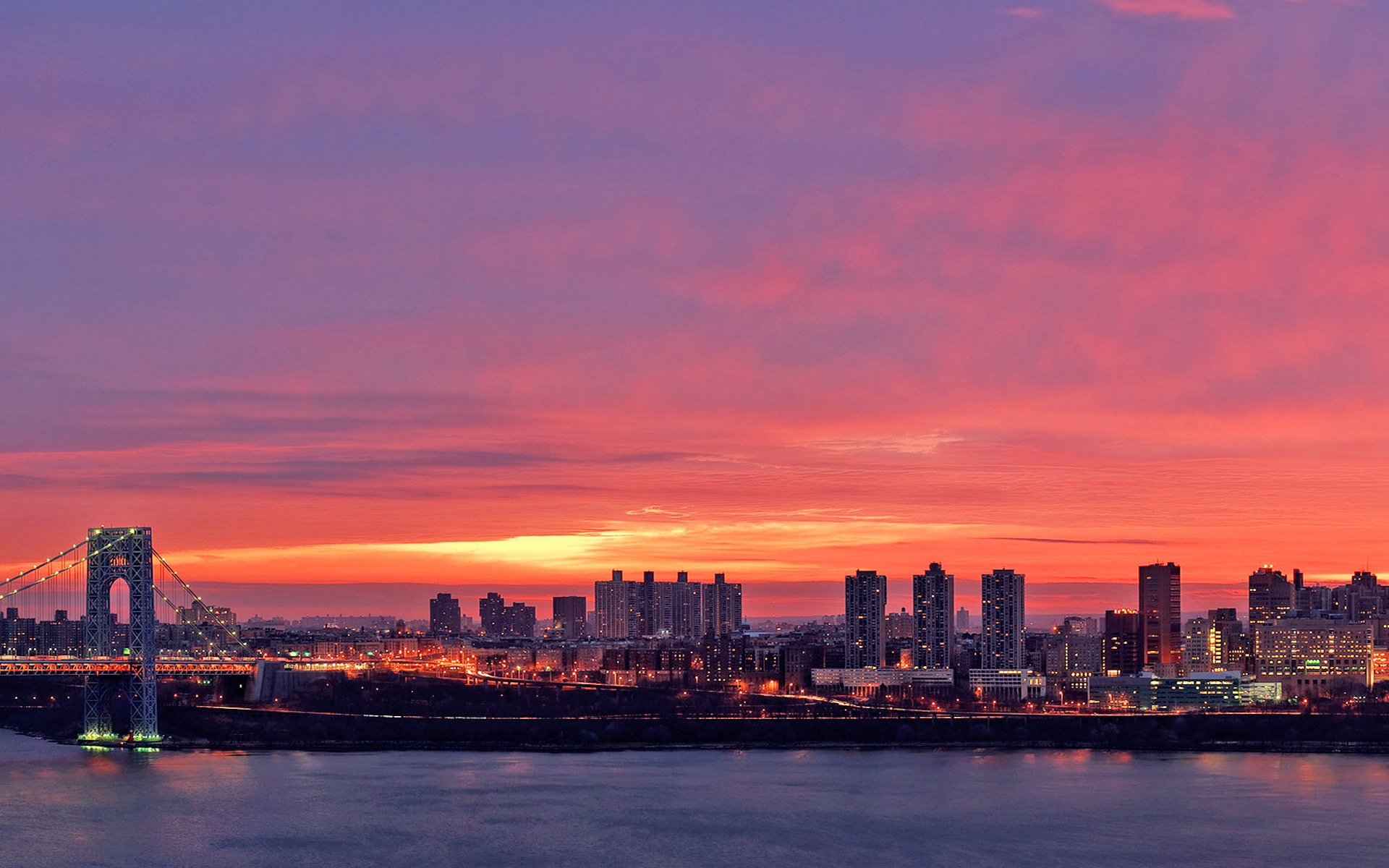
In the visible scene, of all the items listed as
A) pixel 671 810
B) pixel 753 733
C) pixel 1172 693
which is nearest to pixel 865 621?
pixel 1172 693

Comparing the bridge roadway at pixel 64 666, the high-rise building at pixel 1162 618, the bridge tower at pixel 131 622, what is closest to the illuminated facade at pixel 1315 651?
the high-rise building at pixel 1162 618

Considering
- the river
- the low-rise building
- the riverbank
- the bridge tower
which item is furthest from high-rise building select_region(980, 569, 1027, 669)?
the bridge tower

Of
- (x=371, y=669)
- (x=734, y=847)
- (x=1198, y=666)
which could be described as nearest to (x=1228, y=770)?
(x=734, y=847)

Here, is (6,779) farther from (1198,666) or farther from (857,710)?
(1198,666)

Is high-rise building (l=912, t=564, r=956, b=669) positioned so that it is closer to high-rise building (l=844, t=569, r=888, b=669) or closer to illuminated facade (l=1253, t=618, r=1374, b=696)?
high-rise building (l=844, t=569, r=888, b=669)

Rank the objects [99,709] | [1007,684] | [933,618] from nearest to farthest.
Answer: [99,709] < [1007,684] < [933,618]

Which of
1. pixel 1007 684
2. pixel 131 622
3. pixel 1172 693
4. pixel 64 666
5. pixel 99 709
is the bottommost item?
pixel 1007 684

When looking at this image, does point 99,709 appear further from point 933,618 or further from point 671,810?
point 933,618
